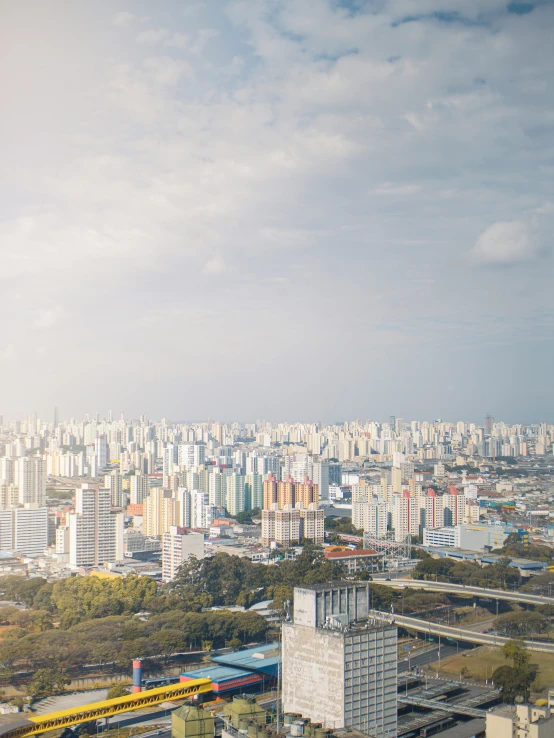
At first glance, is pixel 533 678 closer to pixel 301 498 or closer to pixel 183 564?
pixel 183 564

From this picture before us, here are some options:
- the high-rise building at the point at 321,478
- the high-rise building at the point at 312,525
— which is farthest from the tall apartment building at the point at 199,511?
the high-rise building at the point at 321,478

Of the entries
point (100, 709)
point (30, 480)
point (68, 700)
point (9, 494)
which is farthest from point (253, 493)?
point (100, 709)

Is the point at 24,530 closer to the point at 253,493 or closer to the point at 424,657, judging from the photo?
the point at 253,493

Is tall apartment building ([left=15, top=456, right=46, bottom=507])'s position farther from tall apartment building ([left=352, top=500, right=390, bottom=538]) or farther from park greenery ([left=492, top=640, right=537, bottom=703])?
park greenery ([left=492, top=640, right=537, bottom=703])

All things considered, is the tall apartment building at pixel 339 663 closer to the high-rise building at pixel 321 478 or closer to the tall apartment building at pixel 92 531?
the tall apartment building at pixel 92 531

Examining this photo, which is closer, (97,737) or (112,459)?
(97,737)

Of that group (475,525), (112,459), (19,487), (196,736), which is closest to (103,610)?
(196,736)
